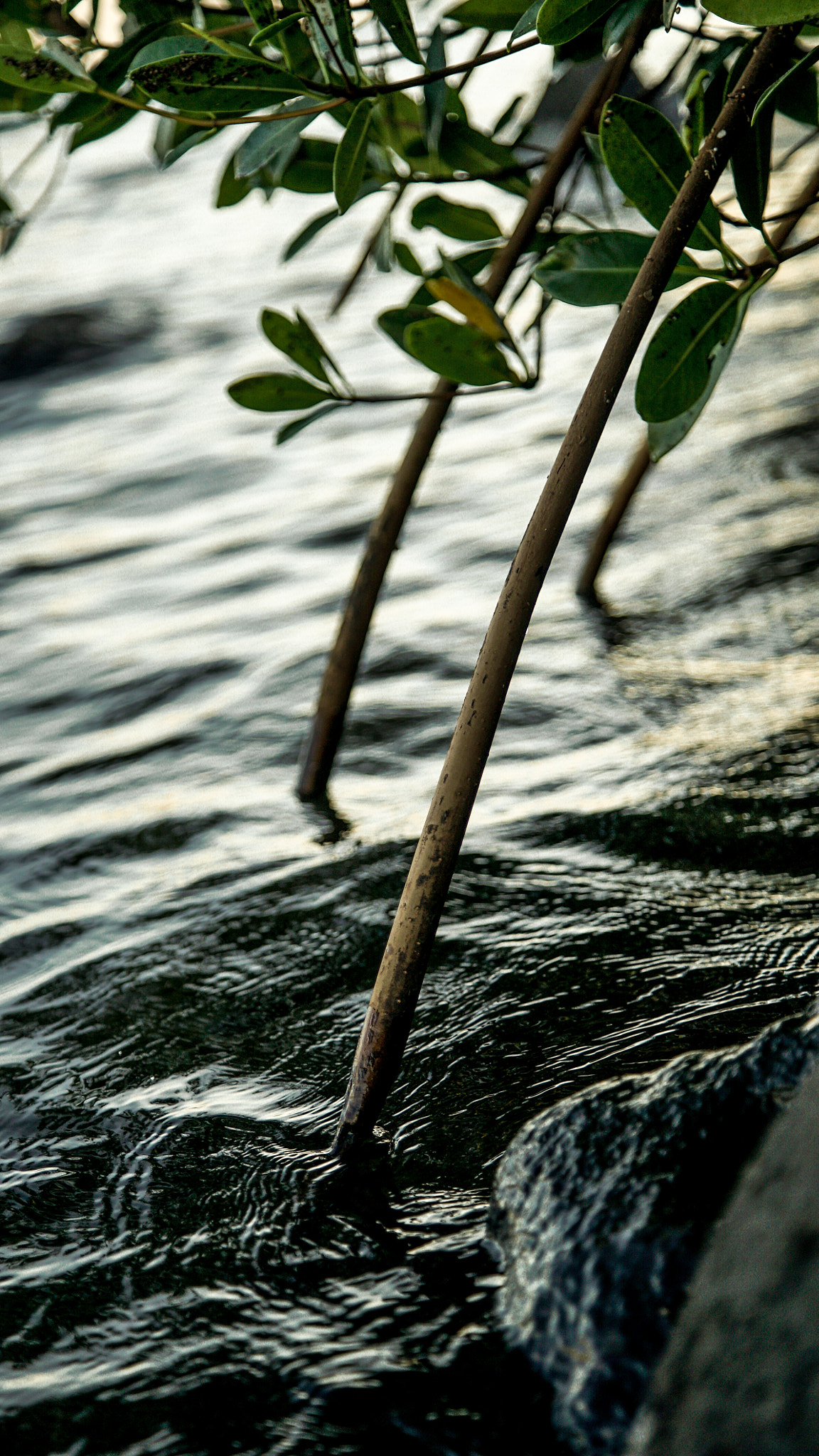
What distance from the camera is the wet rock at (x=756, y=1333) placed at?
2.12 ft

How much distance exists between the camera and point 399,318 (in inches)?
62.9

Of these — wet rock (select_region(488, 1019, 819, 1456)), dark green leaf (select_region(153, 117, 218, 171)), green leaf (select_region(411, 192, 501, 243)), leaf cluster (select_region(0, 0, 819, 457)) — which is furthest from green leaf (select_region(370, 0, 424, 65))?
wet rock (select_region(488, 1019, 819, 1456))

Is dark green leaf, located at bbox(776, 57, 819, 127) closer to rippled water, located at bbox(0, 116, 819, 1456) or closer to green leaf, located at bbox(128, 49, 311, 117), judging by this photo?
green leaf, located at bbox(128, 49, 311, 117)

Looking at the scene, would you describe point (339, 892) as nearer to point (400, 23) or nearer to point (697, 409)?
point (697, 409)

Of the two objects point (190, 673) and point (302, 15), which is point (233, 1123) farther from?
point (190, 673)

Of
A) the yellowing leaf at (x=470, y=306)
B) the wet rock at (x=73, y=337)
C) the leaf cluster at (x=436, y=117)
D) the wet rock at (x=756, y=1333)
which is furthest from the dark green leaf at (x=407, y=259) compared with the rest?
the wet rock at (x=73, y=337)

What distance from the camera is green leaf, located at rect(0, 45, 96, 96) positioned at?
132 centimetres

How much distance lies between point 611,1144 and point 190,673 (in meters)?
2.25

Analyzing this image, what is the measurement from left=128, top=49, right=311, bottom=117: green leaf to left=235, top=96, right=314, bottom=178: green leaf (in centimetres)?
8

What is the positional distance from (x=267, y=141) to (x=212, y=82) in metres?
0.15

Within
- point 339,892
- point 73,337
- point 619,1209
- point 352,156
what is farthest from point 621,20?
point 73,337

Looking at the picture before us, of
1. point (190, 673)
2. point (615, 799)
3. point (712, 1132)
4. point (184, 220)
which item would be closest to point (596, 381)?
point (712, 1132)

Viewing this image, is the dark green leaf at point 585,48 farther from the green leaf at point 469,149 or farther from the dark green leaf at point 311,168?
the dark green leaf at point 311,168

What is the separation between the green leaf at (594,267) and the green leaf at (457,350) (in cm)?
10
